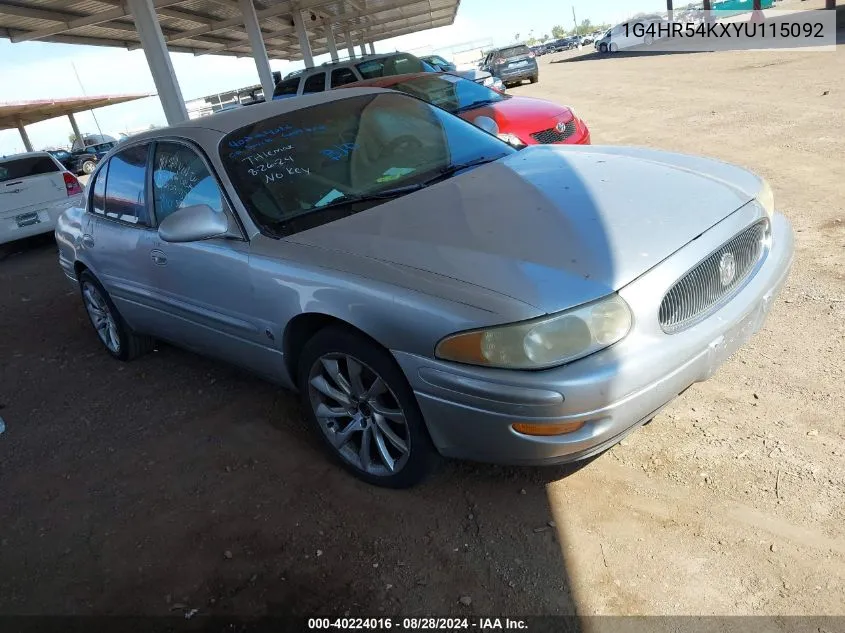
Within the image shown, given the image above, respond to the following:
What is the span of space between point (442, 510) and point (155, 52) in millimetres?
14344

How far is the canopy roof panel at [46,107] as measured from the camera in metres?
32.2

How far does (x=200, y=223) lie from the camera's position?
9.70 feet

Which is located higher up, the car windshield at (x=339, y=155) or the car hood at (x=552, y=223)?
the car windshield at (x=339, y=155)

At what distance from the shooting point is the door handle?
351cm

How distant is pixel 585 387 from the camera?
210 cm

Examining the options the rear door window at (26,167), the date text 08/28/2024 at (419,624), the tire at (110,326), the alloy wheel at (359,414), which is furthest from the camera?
the rear door window at (26,167)

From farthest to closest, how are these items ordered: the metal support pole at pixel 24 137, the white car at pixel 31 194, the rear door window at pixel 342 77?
the metal support pole at pixel 24 137 < the rear door window at pixel 342 77 < the white car at pixel 31 194

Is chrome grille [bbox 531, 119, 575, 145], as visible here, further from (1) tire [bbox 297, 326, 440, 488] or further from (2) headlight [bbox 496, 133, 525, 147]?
(1) tire [bbox 297, 326, 440, 488]

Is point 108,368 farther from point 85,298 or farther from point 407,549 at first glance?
point 407,549

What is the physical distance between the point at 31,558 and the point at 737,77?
13733mm

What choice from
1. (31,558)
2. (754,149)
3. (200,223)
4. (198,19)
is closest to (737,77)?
(754,149)

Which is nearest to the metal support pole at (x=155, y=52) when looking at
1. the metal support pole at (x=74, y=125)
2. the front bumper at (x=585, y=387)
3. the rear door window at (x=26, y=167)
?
the rear door window at (x=26, y=167)

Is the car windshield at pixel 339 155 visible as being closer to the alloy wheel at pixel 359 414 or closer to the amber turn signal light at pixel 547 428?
the alloy wheel at pixel 359 414

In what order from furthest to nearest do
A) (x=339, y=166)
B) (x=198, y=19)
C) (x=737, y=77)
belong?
(x=198, y=19)
(x=737, y=77)
(x=339, y=166)
